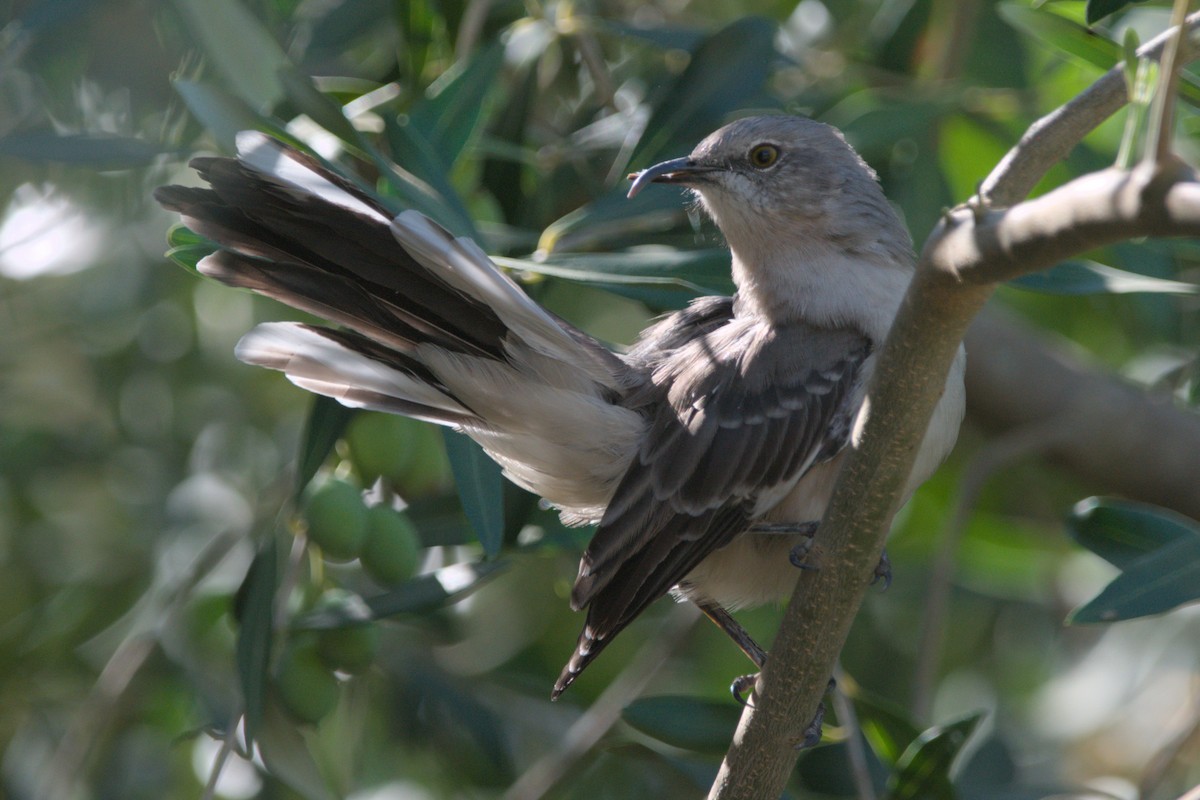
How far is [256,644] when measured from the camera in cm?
281

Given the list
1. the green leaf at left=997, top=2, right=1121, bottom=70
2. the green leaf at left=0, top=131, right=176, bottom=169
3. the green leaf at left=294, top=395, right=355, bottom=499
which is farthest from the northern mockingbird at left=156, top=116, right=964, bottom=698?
the green leaf at left=997, top=2, right=1121, bottom=70

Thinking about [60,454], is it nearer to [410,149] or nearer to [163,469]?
[163,469]

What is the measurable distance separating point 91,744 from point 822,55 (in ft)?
10.7

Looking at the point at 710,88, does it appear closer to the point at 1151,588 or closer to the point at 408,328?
the point at 408,328

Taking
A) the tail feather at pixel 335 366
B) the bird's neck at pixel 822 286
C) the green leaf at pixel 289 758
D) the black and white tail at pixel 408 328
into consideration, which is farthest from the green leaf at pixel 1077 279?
the green leaf at pixel 289 758

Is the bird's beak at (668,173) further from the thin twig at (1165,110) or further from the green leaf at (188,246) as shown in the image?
the thin twig at (1165,110)

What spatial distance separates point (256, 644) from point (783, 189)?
1.69 meters

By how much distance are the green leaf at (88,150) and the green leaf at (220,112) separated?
0.25 meters

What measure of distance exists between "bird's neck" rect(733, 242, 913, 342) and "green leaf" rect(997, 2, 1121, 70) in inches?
25.1

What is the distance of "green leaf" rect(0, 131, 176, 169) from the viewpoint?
2799 millimetres

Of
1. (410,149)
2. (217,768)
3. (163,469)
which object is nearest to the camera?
(217,768)

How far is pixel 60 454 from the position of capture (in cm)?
493

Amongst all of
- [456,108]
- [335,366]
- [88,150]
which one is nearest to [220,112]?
[88,150]

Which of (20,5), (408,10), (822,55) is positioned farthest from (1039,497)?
(20,5)
